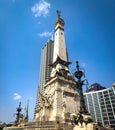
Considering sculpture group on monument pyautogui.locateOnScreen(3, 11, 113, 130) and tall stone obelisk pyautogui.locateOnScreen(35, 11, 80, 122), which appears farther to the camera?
tall stone obelisk pyautogui.locateOnScreen(35, 11, 80, 122)

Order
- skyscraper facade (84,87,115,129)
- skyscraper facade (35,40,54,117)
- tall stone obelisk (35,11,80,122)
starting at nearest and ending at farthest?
1. tall stone obelisk (35,11,80,122)
2. skyscraper facade (84,87,115,129)
3. skyscraper facade (35,40,54,117)

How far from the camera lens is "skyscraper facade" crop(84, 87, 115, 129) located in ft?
192

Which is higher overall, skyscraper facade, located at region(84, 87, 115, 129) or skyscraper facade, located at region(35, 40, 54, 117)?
skyscraper facade, located at region(35, 40, 54, 117)

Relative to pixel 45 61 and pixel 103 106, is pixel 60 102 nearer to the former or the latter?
pixel 103 106

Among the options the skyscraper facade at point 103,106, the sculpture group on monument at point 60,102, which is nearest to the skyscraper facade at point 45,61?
the skyscraper facade at point 103,106

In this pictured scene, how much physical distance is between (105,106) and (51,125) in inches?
2048

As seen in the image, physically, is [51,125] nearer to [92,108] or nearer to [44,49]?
[92,108]

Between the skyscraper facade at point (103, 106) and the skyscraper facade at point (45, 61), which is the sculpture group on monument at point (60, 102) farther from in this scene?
the skyscraper facade at point (45, 61)

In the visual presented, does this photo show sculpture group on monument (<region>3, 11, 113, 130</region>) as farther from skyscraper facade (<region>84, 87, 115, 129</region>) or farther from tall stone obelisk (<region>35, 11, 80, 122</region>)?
skyscraper facade (<region>84, 87, 115, 129</region>)

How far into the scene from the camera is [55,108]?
24109 mm

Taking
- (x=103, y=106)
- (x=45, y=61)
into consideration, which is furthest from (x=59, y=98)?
(x=45, y=61)

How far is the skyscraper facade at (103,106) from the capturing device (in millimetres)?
58531

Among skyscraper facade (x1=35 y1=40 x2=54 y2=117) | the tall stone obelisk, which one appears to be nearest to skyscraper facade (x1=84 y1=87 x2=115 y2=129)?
skyscraper facade (x1=35 y1=40 x2=54 y2=117)

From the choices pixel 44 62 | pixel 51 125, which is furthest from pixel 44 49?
pixel 51 125
